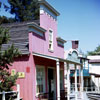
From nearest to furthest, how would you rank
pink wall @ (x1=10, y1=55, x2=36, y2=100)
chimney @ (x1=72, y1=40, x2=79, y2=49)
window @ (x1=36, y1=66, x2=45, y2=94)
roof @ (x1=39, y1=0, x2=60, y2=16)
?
pink wall @ (x1=10, y1=55, x2=36, y2=100)
window @ (x1=36, y1=66, x2=45, y2=94)
roof @ (x1=39, y1=0, x2=60, y2=16)
chimney @ (x1=72, y1=40, x2=79, y2=49)

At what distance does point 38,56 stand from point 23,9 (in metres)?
27.4

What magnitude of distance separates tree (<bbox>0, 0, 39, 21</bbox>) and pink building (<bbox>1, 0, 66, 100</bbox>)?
21721 mm

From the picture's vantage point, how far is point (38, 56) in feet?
44.0

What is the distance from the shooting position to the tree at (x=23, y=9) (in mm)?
38750

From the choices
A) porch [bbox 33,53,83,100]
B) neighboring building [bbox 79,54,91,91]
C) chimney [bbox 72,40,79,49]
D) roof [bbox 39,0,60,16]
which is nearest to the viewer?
porch [bbox 33,53,83,100]

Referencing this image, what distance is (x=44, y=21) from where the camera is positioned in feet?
50.1

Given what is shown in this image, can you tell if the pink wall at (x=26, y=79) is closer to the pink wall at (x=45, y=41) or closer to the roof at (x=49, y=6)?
the pink wall at (x=45, y=41)

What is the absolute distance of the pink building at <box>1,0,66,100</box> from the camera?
A: 41.8 ft

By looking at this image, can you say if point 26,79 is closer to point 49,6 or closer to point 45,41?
point 45,41

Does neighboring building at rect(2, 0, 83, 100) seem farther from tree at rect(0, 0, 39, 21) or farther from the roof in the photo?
tree at rect(0, 0, 39, 21)

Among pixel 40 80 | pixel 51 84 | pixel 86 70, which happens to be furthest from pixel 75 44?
pixel 40 80

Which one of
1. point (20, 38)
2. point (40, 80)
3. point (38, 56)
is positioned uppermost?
point (20, 38)

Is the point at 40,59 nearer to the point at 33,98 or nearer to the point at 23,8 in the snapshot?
the point at 33,98

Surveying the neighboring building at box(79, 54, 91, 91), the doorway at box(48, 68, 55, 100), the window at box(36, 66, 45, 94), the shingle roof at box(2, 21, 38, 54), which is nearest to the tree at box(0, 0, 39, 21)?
the neighboring building at box(79, 54, 91, 91)
